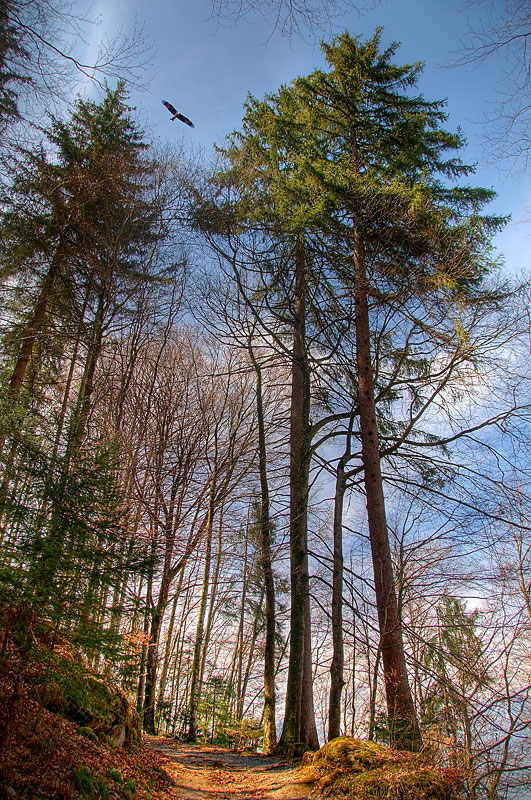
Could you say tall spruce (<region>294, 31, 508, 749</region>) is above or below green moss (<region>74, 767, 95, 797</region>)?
above

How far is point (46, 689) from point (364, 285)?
26.1 feet

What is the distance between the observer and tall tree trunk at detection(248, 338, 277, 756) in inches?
383

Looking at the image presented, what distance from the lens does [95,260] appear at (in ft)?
32.2

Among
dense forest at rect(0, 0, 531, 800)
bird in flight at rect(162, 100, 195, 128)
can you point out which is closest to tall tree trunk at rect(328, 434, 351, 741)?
dense forest at rect(0, 0, 531, 800)

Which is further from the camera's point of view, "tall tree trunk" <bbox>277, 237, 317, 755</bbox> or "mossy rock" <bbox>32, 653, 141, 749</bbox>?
"tall tree trunk" <bbox>277, 237, 317, 755</bbox>

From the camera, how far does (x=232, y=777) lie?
7.07 metres

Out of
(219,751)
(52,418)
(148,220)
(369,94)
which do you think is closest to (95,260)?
(148,220)

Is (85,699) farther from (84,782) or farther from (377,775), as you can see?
(377,775)

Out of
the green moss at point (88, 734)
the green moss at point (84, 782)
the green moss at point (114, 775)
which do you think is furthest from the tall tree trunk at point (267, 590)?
the green moss at point (84, 782)

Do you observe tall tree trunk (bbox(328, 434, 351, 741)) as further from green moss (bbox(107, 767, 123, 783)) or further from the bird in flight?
the bird in flight

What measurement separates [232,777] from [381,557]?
13.5 feet

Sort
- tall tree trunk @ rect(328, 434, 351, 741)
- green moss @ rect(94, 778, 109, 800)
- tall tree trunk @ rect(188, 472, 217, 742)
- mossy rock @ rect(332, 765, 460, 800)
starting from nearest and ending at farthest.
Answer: green moss @ rect(94, 778, 109, 800), mossy rock @ rect(332, 765, 460, 800), tall tree trunk @ rect(328, 434, 351, 741), tall tree trunk @ rect(188, 472, 217, 742)

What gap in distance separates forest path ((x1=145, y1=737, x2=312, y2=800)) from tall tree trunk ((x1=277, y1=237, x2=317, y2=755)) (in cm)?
81

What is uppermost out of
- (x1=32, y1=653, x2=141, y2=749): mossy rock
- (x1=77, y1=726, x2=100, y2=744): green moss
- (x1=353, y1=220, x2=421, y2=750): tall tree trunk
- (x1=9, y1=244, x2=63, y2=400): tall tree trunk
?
(x1=9, y1=244, x2=63, y2=400): tall tree trunk
